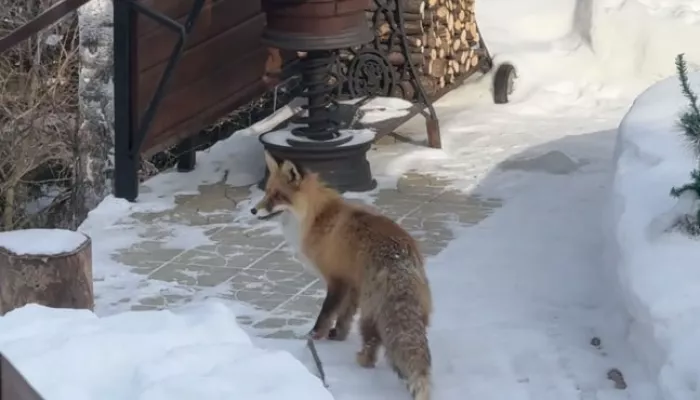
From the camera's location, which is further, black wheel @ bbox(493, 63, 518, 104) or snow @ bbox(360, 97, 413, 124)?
black wheel @ bbox(493, 63, 518, 104)

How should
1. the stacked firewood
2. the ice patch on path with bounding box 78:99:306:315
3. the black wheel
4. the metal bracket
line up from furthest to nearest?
the black wheel → the stacked firewood → the metal bracket → the ice patch on path with bounding box 78:99:306:315

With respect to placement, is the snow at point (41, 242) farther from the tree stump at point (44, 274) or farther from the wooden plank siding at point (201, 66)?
the wooden plank siding at point (201, 66)

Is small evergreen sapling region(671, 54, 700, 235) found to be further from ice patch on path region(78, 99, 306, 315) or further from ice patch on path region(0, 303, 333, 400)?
ice patch on path region(78, 99, 306, 315)

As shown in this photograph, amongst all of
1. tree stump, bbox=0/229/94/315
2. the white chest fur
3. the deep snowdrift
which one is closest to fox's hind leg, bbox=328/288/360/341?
the white chest fur

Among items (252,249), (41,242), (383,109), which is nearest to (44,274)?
(41,242)

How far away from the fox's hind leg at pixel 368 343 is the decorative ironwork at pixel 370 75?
3485mm

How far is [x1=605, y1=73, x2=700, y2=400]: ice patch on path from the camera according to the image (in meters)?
3.09

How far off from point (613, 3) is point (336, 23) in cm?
372

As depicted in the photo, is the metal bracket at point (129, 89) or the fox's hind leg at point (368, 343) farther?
the metal bracket at point (129, 89)

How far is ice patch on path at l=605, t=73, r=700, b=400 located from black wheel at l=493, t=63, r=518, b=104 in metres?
2.59

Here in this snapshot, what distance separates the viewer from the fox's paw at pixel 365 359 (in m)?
3.87

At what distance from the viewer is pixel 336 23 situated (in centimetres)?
580

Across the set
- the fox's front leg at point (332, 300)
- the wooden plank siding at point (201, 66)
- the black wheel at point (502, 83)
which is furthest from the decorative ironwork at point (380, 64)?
the fox's front leg at point (332, 300)

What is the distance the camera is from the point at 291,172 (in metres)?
4.09
